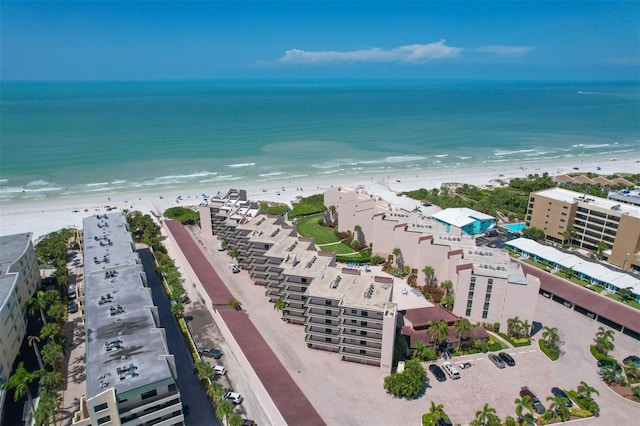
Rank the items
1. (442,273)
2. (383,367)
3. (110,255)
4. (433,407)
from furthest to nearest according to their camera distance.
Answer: (442,273) → (110,255) → (383,367) → (433,407)

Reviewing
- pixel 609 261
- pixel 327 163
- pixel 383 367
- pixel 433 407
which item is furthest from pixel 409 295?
pixel 327 163

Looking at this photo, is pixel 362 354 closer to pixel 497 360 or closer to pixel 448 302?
pixel 448 302

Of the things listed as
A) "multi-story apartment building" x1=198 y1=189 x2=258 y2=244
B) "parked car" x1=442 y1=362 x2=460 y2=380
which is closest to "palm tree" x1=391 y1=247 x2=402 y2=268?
"parked car" x1=442 y1=362 x2=460 y2=380

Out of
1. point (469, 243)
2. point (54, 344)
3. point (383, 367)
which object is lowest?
point (383, 367)

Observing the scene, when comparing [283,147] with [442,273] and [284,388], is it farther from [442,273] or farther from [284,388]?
[284,388]

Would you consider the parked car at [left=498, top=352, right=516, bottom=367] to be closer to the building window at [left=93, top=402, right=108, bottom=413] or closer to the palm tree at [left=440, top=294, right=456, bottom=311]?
the palm tree at [left=440, top=294, right=456, bottom=311]

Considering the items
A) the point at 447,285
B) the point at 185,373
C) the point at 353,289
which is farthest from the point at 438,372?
the point at 185,373
